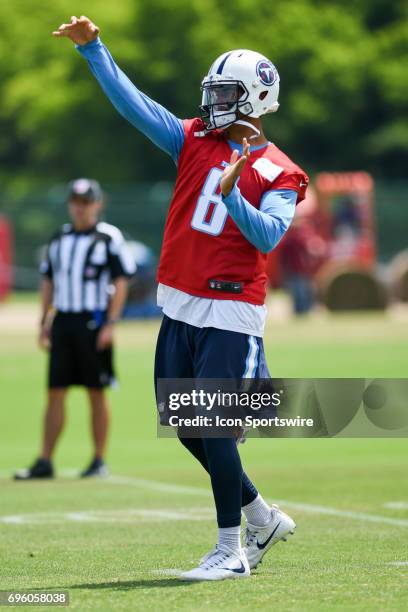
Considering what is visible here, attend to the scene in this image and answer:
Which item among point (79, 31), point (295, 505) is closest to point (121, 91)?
point (79, 31)

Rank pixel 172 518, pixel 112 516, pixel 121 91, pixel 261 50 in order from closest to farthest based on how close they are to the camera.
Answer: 1. pixel 121 91
2. pixel 172 518
3. pixel 112 516
4. pixel 261 50

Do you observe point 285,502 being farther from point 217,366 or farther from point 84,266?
point 217,366

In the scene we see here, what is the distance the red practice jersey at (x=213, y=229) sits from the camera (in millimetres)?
6000

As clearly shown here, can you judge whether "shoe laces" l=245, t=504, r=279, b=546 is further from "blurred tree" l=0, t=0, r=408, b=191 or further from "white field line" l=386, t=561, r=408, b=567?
"blurred tree" l=0, t=0, r=408, b=191

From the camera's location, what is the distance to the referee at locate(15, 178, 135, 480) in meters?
11.3

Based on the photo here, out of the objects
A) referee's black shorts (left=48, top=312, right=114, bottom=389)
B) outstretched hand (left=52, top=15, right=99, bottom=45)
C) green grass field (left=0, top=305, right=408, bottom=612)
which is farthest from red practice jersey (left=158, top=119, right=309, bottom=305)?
referee's black shorts (left=48, top=312, right=114, bottom=389)

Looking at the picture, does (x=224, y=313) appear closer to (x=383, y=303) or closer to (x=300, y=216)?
(x=383, y=303)

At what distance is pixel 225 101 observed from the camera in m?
6.11

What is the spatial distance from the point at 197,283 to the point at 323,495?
3.97 m

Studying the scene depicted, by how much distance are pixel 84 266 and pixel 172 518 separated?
3256 millimetres

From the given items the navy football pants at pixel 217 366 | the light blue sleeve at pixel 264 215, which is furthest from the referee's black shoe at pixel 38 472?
the light blue sleeve at pixel 264 215

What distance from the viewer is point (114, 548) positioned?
7.13 m

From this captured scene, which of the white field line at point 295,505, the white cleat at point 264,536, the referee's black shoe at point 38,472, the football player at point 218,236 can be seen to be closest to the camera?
the football player at point 218,236

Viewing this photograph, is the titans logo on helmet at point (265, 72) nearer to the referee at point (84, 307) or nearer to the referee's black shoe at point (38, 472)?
the referee at point (84, 307)
